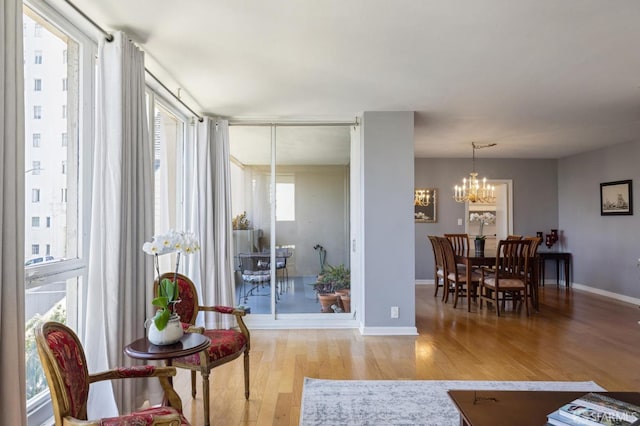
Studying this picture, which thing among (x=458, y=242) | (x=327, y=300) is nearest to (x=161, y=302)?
(x=327, y=300)

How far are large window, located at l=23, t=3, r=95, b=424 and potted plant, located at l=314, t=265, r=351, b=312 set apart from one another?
280 cm

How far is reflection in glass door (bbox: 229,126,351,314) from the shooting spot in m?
4.71

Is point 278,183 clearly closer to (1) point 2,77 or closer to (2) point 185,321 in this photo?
(2) point 185,321

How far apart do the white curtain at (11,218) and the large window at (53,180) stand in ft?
1.77

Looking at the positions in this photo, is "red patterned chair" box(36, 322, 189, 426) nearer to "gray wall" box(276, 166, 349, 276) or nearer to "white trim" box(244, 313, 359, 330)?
"white trim" box(244, 313, 359, 330)

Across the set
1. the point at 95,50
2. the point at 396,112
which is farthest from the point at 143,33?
the point at 396,112

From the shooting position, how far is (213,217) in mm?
4305

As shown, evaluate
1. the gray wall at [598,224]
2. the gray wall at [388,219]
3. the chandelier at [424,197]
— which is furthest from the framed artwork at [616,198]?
the gray wall at [388,219]

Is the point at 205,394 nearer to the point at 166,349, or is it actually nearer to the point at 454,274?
the point at 166,349

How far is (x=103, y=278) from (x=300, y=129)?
9.98 ft

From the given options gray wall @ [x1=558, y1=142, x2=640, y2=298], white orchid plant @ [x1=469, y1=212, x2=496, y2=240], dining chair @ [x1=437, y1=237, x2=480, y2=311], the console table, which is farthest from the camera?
white orchid plant @ [x1=469, y1=212, x2=496, y2=240]

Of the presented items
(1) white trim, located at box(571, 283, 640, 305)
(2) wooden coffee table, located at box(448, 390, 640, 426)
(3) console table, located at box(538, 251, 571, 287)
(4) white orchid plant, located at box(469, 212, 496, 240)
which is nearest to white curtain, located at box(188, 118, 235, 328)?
(2) wooden coffee table, located at box(448, 390, 640, 426)

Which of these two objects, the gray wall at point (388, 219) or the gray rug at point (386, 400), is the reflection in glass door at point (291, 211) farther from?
the gray rug at point (386, 400)

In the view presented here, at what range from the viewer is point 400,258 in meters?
4.28
